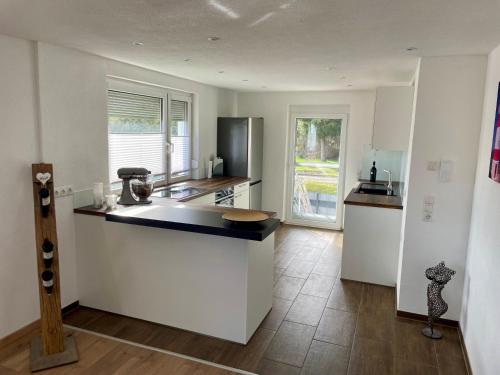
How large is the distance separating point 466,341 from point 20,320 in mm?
3437

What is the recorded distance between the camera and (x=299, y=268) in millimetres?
4543

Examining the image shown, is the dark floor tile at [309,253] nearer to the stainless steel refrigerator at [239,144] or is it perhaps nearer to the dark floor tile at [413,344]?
the stainless steel refrigerator at [239,144]

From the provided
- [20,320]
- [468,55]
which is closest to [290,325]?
[20,320]

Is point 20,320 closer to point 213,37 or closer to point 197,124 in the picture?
point 213,37

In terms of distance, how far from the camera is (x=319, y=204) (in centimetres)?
654

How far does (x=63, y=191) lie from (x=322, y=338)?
2475 mm

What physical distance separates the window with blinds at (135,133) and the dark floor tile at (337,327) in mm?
2520

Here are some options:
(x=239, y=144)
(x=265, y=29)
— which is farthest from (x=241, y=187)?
(x=265, y=29)

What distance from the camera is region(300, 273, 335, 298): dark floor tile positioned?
3850 mm

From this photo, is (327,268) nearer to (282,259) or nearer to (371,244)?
(282,259)

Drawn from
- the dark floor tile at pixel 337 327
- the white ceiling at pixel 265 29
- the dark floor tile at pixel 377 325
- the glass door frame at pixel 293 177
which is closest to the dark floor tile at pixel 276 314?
the dark floor tile at pixel 337 327

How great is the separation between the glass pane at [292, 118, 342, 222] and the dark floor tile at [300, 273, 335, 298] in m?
2.33

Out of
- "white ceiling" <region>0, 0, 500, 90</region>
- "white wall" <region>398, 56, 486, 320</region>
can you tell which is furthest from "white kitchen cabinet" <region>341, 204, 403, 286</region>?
"white ceiling" <region>0, 0, 500, 90</region>

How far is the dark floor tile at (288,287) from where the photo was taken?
3.77 m
